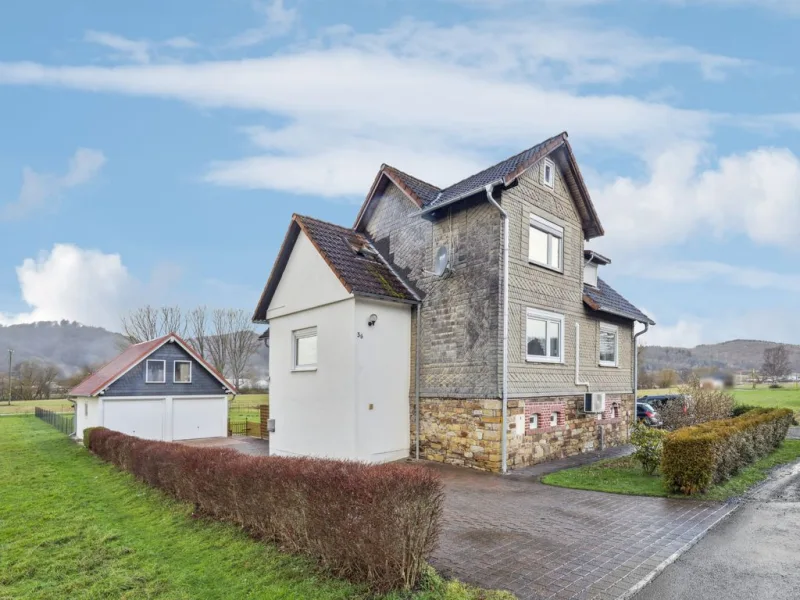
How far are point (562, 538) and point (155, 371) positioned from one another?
2679cm

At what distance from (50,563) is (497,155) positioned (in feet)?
48.8

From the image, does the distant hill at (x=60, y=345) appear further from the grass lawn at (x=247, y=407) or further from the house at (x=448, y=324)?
the house at (x=448, y=324)

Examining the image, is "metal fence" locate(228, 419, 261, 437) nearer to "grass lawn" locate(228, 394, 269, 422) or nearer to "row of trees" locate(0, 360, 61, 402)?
"grass lawn" locate(228, 394, 269, 422)

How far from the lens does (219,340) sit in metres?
61.3

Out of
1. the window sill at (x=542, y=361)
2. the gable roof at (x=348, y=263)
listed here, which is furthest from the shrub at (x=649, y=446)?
the gable roof at (x=348, y=263)

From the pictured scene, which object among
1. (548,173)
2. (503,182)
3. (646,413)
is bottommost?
(646,413)

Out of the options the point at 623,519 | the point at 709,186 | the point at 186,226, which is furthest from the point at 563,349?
the point at 186,226

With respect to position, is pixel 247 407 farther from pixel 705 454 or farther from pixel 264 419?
pixel 705 454

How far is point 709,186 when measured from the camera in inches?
577

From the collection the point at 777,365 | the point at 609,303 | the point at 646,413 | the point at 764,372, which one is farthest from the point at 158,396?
the point at 777,365

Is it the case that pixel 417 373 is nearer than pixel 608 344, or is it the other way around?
pixel 417 373

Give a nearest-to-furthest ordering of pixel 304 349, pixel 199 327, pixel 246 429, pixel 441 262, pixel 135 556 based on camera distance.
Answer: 1. pixel 135 556
2. pixel 441 262
3. pixel 304 349
4. pixel 246 429
5. pixel 199 327

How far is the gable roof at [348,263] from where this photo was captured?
13570 millimetres

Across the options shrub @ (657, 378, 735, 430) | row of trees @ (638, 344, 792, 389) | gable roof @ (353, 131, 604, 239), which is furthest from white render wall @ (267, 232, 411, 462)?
row of trees @ (638, 344, 792, 389)
